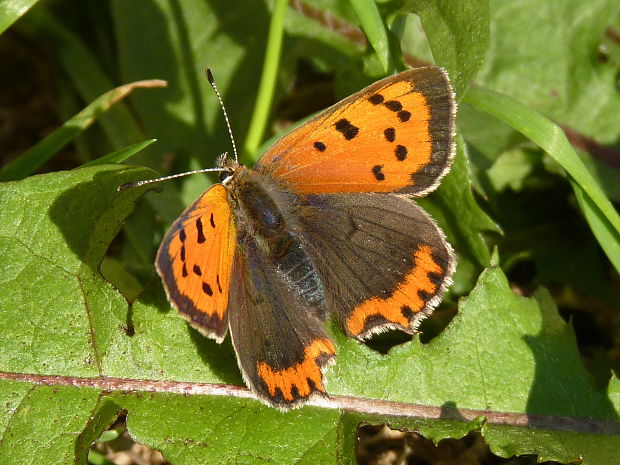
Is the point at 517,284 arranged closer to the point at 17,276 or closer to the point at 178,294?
the point at 178,294

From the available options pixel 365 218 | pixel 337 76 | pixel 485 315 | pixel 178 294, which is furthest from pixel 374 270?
pixel 337 76

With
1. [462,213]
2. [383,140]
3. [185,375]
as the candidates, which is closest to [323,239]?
[383,140]

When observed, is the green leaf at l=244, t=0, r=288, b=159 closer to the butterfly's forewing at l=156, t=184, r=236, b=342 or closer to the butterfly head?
the butterfly head

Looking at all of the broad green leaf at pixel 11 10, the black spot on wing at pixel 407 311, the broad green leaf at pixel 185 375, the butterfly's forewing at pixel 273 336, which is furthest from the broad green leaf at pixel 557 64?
the broad green leaf at pixel 11 10

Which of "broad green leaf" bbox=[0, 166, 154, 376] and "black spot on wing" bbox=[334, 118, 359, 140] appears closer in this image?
"broad green leaf" bbox=[0, 166, 154, 376]

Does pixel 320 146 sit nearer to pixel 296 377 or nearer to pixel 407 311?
pixel 407 311

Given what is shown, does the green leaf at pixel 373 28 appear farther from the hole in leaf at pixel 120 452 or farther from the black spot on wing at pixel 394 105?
the hole in leaf at pixel 120 452

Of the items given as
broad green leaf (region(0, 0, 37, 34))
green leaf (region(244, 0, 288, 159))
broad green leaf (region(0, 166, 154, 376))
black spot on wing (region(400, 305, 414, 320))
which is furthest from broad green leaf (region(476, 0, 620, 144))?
broad green leaf (region(0, 0, 37, 34))

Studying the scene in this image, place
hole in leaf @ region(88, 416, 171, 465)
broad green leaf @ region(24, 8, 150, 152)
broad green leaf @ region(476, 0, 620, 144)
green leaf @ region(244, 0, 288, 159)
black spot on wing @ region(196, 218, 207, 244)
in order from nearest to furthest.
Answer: black spot on wing @ region(196, 218, 207, 244) → hole in leaf @ region(88, 416, 171, 465) → green leaf @ region(244, 0, 288, 159) → broad green leaf @ region(476, 0, 620, 144) → broad green leaf @ region(24, 8, 150, 152)
